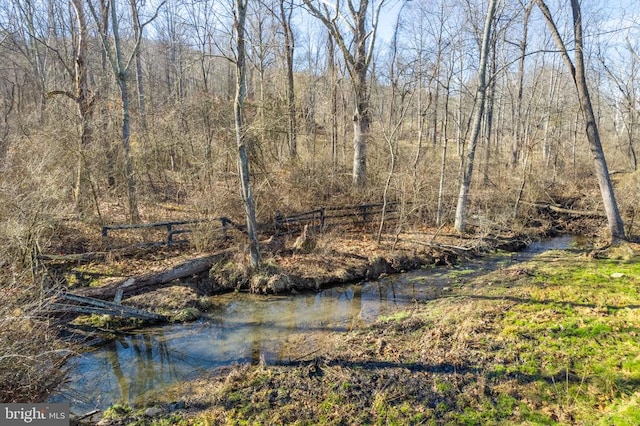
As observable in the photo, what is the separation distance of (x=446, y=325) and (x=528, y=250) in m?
8.09

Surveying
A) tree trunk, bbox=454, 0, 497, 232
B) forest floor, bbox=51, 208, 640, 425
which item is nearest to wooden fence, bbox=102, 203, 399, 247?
forest floor, bbox=51, 208, 640, 425

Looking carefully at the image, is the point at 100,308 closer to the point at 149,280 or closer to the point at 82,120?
the point at 149,280

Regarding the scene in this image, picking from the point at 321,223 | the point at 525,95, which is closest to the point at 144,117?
the point at 321,223

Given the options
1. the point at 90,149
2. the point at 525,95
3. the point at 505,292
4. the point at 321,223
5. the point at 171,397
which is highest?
the point at 525,95

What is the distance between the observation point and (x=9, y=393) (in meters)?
4.34

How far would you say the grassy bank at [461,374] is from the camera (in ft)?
16.5

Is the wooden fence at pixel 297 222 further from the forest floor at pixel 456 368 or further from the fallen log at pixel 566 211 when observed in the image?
the fallen log at pixel 566 211

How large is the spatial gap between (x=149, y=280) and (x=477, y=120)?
1169cm

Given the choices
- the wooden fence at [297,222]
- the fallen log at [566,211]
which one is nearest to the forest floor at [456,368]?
the wooden fence at [297,222]

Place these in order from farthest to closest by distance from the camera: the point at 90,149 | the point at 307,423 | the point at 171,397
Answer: the point at 90,149
the point at 171,397
the point at 307,423

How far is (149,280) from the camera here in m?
9.51

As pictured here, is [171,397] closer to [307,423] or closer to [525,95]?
[307,423]

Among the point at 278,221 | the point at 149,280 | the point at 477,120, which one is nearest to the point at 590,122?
the point at 477,120

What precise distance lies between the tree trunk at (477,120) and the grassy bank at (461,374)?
5.68 meters
